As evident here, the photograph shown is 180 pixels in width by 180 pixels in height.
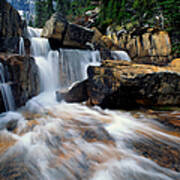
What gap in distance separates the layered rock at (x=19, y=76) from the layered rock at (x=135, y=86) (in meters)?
3.42

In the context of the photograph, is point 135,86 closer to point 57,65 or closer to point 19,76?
point 19,76

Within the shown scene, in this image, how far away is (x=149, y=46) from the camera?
543 inches

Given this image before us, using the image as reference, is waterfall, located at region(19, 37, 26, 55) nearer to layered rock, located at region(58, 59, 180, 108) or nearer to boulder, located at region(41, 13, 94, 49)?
boulder, located at region(41, 13, 94, 49)

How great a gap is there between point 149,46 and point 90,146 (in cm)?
1487

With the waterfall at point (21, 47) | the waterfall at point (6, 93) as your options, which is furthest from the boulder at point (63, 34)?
the waterfall at point (6, 93)

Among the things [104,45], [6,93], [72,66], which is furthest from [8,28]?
[104,45]

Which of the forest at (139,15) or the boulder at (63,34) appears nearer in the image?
the boulder at (63,34)

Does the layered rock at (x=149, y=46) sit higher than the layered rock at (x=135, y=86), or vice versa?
the layered rock at (x=149, y=46)

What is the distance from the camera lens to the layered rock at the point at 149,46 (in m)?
13.6

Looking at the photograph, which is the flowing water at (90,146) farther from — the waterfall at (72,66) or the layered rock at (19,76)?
the waterfall at (72,66)

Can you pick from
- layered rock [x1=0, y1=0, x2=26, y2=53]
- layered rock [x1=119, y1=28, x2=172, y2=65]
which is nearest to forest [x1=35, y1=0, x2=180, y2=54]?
layered rock [x1=119, y1=28, x2=172, y2=65]

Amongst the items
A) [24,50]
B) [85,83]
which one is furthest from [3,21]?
[85,83]

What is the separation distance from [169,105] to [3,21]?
391 inches

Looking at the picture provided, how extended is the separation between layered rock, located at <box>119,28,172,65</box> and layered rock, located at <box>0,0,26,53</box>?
12.1 metres
